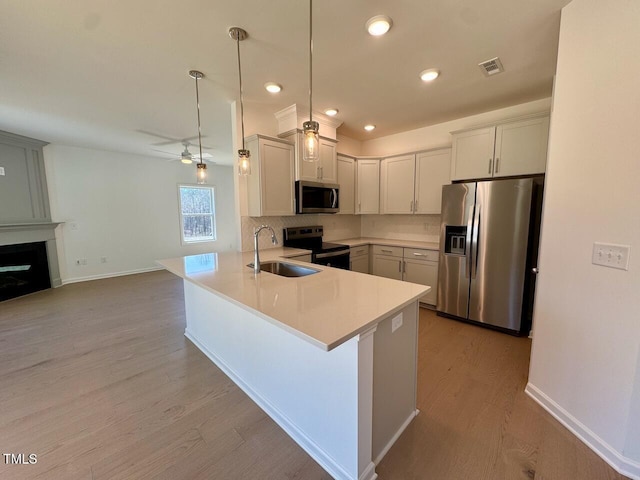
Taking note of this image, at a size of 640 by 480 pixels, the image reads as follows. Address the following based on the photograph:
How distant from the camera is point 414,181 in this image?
387cm

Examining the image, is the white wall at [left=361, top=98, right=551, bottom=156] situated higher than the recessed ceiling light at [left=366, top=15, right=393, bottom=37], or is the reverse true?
the recessed ceiling light at [left=366, top=15, right=393, bottom=37]

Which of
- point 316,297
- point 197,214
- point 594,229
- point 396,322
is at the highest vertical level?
point 197,214

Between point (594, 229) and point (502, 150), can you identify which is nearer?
point (594, 229)

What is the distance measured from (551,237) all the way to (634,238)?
41cm

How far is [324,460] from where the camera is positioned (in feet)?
4.61

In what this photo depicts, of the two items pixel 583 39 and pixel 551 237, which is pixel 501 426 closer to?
pixel 551 237

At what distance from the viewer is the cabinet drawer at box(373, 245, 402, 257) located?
12.6 feet

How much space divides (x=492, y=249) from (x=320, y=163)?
2.30 meters

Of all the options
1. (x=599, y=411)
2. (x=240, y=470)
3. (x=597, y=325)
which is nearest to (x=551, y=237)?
(x=597, y=325)

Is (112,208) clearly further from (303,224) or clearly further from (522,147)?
(522,147)

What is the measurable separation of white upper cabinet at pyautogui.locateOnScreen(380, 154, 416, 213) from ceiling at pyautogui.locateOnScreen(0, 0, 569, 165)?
650mm

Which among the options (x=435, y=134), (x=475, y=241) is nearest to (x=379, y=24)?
(x=475, y=241)

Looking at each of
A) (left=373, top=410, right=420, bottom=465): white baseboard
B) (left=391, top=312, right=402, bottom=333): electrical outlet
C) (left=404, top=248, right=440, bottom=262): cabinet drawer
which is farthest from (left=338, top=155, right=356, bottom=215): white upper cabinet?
(left=373, top=410, right=420, bottom=465): white baseboard

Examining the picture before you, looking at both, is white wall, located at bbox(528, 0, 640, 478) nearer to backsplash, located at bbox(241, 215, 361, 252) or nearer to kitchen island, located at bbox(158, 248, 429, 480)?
kitchen island, located at bbox(158, 248, 429, 480)
